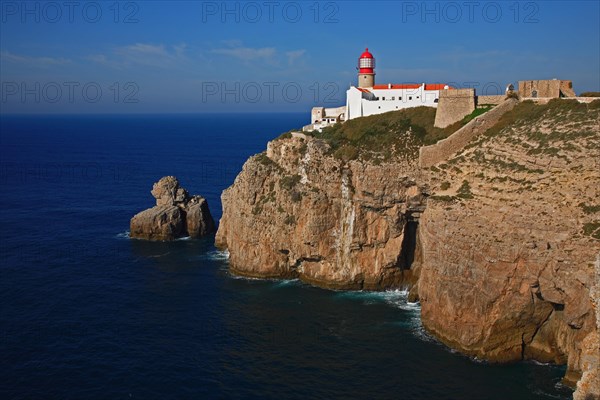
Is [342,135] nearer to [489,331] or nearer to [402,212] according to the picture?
[402,212]

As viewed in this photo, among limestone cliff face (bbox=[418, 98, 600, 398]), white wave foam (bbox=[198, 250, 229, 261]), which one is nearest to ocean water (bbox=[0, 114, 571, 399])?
white wave foam (bbox=[198, 250, 229, 261])

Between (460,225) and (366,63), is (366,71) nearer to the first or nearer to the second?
(366,63)

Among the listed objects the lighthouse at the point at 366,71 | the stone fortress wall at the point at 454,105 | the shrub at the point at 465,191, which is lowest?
the shrub at the point at 465,191

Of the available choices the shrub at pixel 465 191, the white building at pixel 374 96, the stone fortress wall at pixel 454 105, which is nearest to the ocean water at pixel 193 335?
the shrub at pixel 465 191

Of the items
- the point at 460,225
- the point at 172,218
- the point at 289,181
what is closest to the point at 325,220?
the point at 289,181

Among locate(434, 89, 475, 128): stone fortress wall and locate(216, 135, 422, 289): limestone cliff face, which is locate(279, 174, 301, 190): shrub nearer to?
locate(216, 135, 422, 289): limestone cliff face

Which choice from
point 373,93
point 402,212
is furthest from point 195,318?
point 373,93

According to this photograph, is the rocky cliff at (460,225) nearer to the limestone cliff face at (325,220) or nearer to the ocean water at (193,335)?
the limestone cliff face at (325,220)
